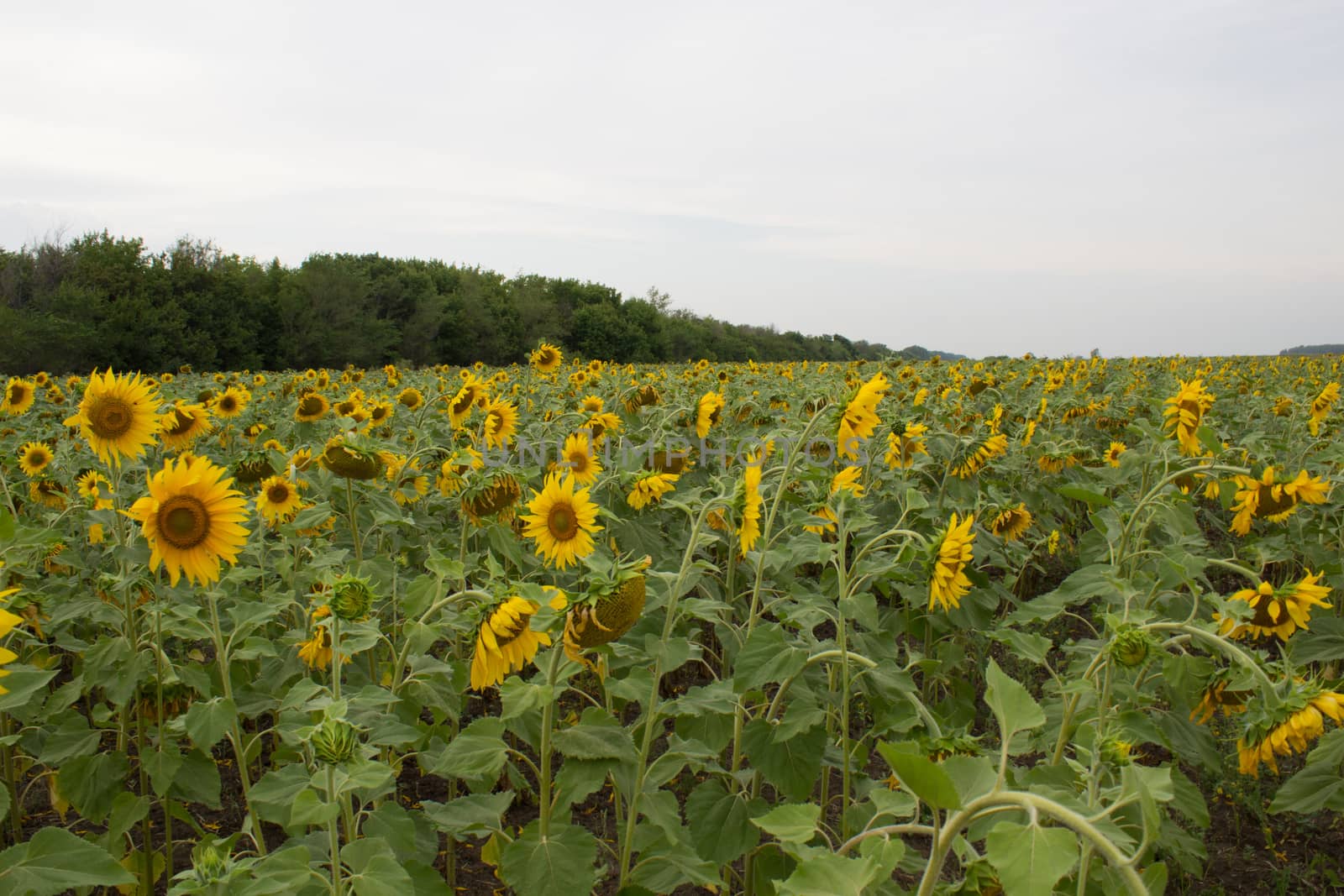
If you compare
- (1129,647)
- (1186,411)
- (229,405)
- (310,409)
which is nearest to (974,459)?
(1186,411)

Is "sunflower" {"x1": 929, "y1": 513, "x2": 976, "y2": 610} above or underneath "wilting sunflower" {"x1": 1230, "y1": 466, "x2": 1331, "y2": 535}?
underneath

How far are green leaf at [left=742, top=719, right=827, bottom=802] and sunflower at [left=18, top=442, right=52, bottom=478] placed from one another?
513 centimetres

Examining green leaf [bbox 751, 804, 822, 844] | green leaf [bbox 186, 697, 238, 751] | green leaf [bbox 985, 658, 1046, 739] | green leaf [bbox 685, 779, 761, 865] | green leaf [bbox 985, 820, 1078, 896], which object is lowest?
green leaf [bbox 685, 779, 761, 865]

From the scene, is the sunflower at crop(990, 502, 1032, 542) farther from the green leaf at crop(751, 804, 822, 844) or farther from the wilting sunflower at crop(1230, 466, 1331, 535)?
the green leaf at crop(751, 804, 822, 844)

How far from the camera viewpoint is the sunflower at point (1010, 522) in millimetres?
3686

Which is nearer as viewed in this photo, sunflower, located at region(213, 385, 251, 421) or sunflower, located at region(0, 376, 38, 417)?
sunflower, located at region(0, 376, 38, 417)

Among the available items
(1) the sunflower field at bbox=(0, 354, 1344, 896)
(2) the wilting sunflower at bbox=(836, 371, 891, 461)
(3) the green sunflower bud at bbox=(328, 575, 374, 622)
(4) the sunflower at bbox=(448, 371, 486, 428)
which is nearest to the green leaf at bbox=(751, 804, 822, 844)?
(1) the sunflower field at bbox=(0, 354, 1344, 896)

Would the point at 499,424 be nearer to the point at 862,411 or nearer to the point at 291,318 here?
the point at 862,411

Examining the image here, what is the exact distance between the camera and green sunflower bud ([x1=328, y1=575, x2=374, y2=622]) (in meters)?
1.74

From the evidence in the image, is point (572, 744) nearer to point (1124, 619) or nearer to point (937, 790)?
point (937, 790)

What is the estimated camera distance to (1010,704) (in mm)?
1152

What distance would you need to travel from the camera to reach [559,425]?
187 inches

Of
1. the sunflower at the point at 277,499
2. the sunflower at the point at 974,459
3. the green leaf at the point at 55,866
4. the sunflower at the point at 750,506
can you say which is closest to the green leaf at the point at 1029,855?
the sunflower at the point at 750,506

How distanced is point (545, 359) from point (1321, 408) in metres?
6.30
